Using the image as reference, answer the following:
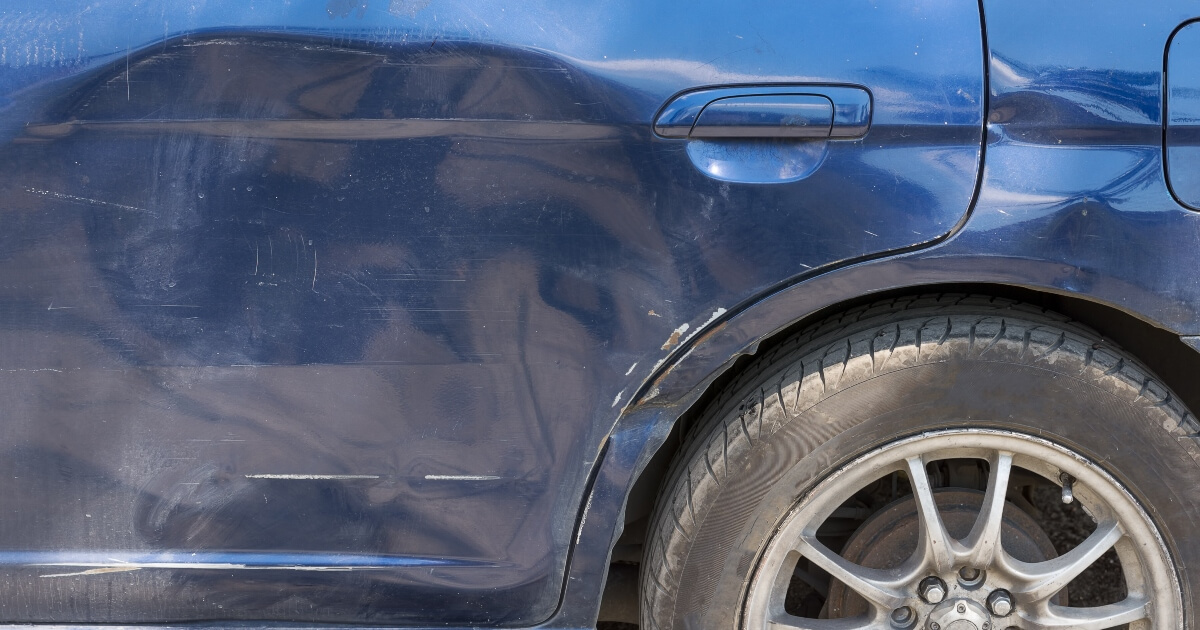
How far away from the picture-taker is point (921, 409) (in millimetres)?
1645

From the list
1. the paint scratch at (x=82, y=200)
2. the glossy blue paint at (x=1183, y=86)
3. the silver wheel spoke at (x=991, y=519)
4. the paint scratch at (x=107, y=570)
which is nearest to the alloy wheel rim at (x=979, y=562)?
the silver wheel spoke at (x=991, y=519)

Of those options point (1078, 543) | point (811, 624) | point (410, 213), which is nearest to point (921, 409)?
point (811, 624)

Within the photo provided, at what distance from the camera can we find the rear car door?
1483 mm

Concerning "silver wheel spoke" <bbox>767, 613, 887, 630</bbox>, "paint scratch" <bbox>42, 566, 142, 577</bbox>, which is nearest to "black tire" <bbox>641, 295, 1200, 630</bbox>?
"silver wheel spoke" <bbox>767, 613, 887, 630</bbox>

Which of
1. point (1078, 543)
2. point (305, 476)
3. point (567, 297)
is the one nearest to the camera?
point (567, 297)

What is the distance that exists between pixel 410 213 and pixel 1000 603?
51.4 inches

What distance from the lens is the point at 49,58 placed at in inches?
59.9

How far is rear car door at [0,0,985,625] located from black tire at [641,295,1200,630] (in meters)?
0.20

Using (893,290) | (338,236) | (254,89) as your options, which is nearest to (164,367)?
(338,236)

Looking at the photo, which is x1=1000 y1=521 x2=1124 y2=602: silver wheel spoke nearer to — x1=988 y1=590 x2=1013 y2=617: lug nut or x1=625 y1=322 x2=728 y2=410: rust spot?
x1=988 y1=590 x2=1013 y2=617: lug nut

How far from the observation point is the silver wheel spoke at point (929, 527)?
67.4 inches

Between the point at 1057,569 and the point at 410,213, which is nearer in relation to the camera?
the point at 410,213

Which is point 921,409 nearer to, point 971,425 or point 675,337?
point 971,425

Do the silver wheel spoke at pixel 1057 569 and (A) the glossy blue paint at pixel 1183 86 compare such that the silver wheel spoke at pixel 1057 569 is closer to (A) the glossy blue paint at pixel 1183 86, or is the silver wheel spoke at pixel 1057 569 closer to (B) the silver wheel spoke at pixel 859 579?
(B) the silver wheel spoke at pixel 859 579
